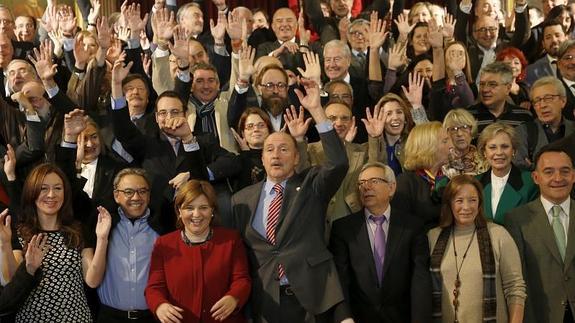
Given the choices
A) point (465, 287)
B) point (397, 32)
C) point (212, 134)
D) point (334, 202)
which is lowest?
point (465, 287)

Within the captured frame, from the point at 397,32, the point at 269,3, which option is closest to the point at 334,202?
the point at 397,32

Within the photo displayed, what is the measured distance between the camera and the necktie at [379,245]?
4.89 metres

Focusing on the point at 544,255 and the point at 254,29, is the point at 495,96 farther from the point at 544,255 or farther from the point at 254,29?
the point at 254,29

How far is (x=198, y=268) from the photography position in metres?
4.68

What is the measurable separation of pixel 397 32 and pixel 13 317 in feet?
15.6

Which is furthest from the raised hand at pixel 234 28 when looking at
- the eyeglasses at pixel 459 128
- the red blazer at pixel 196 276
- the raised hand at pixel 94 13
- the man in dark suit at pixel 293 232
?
the red blazer at pixel 196 276

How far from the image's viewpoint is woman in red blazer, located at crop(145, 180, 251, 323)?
467 centimetres

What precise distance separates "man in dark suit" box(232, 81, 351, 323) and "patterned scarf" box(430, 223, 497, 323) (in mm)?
450

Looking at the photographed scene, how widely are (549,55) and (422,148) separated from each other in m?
2.73

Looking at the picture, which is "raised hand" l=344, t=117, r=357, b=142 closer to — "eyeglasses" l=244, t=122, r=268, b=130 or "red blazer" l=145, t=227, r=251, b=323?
"eyeglasses" l=244, t=122, r=268, b=130

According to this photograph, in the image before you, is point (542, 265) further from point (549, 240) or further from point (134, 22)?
point (134, 22)

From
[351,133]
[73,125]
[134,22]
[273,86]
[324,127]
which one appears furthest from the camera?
[134,22]

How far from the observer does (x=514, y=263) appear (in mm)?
4832

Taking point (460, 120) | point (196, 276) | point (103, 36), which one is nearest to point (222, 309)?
point (196, 276)
